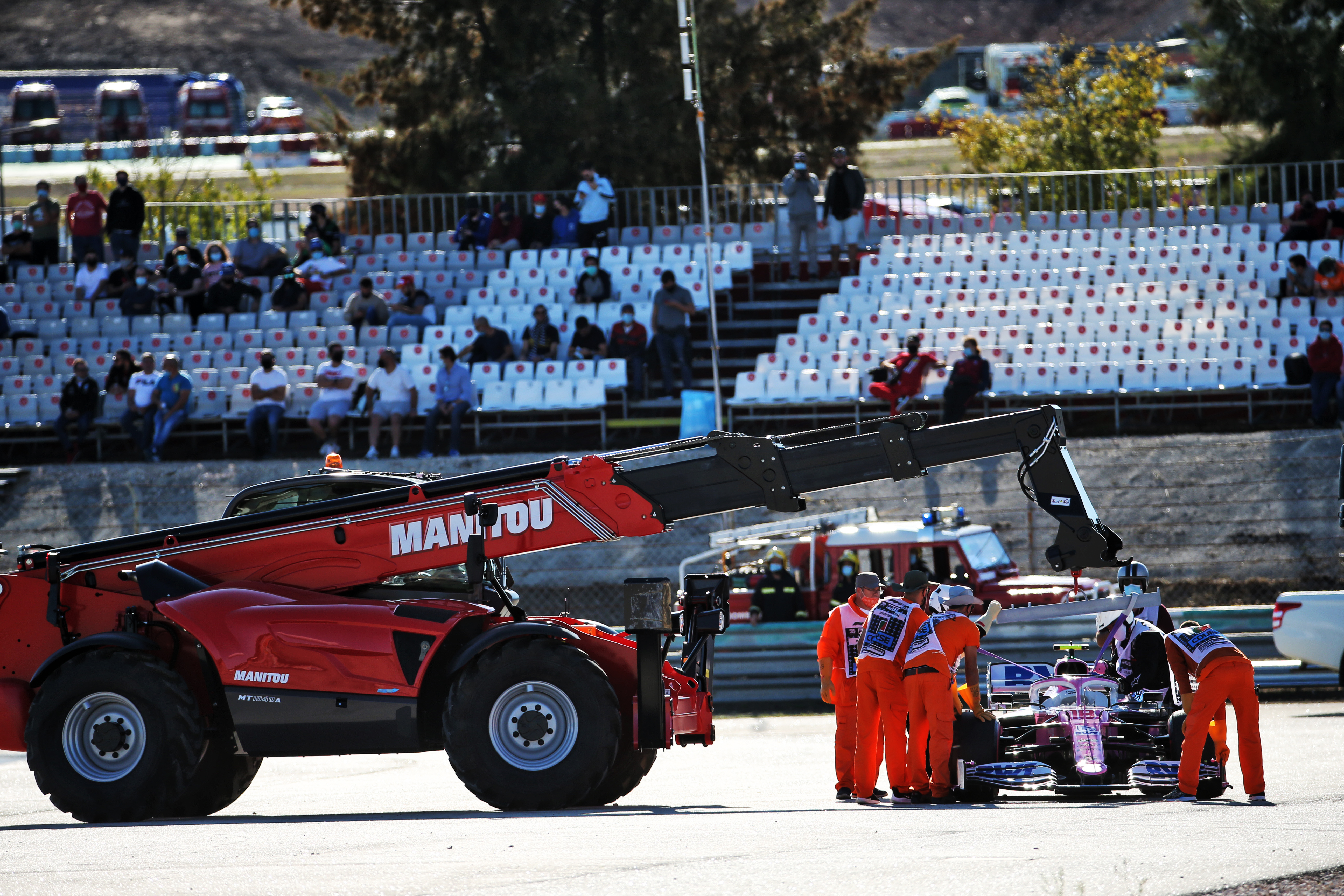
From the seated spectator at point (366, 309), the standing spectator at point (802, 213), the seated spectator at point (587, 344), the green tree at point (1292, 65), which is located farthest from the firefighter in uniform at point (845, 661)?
the green tree at point (1292, 65)

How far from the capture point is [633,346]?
77.8 ft

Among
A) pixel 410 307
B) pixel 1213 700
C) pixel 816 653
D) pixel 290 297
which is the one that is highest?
pixel 290 297

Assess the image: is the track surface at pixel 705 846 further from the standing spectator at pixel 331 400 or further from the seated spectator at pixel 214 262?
the seated spectator at pixel 214 262

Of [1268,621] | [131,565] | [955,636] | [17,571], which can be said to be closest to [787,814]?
[955,636]

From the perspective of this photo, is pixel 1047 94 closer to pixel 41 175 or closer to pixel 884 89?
pixel 884 89

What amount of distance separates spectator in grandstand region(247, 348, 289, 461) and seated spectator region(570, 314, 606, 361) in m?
4.20

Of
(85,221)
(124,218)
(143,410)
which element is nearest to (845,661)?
(143,410)

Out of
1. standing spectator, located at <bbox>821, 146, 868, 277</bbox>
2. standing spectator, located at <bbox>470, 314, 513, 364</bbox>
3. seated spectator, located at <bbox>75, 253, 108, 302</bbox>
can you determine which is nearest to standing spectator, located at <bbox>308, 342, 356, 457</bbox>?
standing spectator, located at <bbox>470, 314, 513, 364</bbox>

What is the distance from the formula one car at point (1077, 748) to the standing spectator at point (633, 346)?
12.7m

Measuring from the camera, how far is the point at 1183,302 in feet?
77.8

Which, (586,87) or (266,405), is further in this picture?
(586,87)

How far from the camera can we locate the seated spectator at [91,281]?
26.8 m

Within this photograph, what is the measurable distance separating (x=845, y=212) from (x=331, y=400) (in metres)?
8.80

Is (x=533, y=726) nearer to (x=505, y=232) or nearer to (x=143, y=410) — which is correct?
(x=143, y=410)
